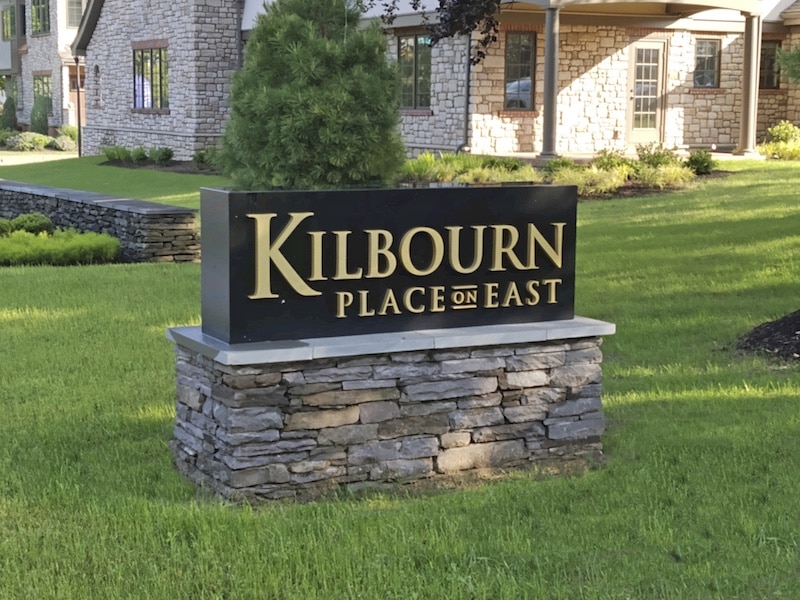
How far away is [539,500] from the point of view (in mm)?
5312

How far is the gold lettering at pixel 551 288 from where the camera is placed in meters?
6.16

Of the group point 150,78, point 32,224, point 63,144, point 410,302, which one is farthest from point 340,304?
point 63,144

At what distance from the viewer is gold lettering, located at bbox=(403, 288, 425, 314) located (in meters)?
5.76

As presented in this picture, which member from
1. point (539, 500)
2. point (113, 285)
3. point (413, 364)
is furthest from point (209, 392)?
point (113, 285)

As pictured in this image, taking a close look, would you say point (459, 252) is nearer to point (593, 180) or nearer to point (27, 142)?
Answer: point (593, 180)

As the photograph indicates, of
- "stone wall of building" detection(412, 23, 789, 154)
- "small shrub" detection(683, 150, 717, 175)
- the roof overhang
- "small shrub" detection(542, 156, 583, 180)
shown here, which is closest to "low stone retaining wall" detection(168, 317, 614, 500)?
"small shrub" detection(542, 156, 583, 180)

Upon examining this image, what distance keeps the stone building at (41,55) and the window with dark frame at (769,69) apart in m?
26.5

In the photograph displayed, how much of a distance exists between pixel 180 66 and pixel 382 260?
86.4ft

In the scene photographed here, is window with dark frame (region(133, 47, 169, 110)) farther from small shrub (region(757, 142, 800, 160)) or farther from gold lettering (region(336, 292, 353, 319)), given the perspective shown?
gold lettering (region(336, 292, 353, 319))

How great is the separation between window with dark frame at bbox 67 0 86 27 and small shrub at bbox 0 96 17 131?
6423 millimetres

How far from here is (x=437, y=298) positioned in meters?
5.84

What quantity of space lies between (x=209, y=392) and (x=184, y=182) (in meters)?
19.6

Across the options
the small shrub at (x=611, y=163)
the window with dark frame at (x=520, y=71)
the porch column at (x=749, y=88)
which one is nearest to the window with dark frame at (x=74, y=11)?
the window with dark frame at (x=520, y=71)

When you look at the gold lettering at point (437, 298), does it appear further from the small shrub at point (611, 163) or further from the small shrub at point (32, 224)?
the small shrub at point (611, 163)
